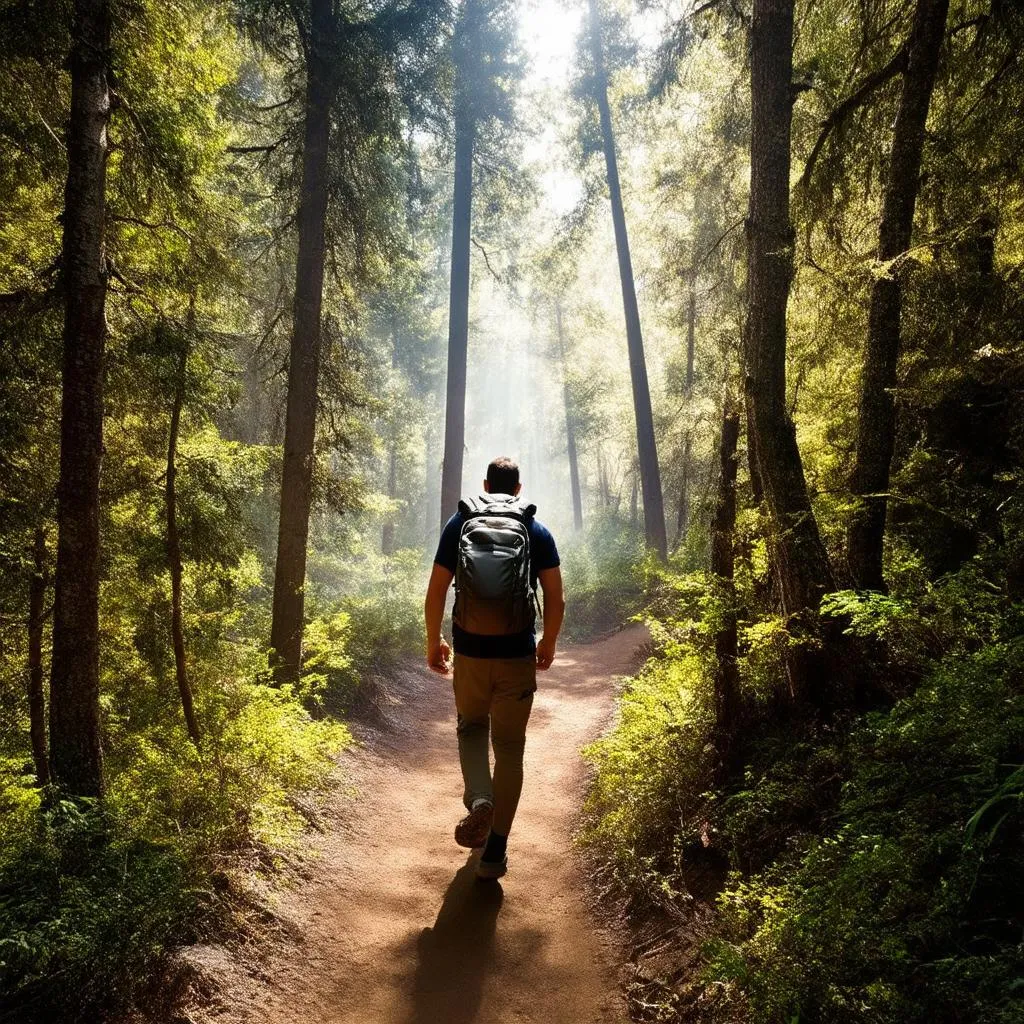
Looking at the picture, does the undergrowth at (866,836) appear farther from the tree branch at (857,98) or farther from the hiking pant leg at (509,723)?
the tree branch at (857,98)

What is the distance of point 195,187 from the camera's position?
5523mm

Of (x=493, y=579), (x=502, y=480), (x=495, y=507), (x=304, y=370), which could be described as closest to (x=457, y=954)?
(x=493, y=579)

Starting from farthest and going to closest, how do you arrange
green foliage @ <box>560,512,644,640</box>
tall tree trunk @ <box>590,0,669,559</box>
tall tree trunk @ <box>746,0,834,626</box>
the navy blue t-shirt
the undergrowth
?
tall tree trunk @ <box>590,0,669,559</box> < green foliage @ <box>560,512,644,640</box> < tall tree trunk @ <box>746,0,834,626</box> < the navy blue t-shirt < the undergrowth

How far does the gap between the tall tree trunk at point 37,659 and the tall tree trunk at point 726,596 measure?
493 cm

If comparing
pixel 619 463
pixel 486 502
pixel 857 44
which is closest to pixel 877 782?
pixel 486 502

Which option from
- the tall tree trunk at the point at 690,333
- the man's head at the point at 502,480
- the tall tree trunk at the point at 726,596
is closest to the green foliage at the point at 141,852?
the man's head at the point at 502,480

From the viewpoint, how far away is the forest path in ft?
11.4

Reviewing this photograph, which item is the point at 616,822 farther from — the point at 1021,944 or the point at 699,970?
the point at 1021,944

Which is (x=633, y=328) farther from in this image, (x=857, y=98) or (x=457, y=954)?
(x=457, y=954)

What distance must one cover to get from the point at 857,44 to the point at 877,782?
7189 millimetres

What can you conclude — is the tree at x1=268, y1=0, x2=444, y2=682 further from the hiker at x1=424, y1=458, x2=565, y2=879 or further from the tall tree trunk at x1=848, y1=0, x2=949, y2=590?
the tall tree trunk at x1=848, y1=0, x2=949, y2=590

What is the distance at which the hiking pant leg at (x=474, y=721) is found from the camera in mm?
4309

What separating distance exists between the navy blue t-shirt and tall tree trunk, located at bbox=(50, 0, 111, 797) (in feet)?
7.99

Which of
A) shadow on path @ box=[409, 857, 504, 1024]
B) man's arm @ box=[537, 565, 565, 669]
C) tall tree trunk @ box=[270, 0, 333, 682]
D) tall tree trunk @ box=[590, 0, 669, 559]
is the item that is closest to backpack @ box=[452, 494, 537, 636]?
man's arm @ box=[537, 565, 565, 669]
